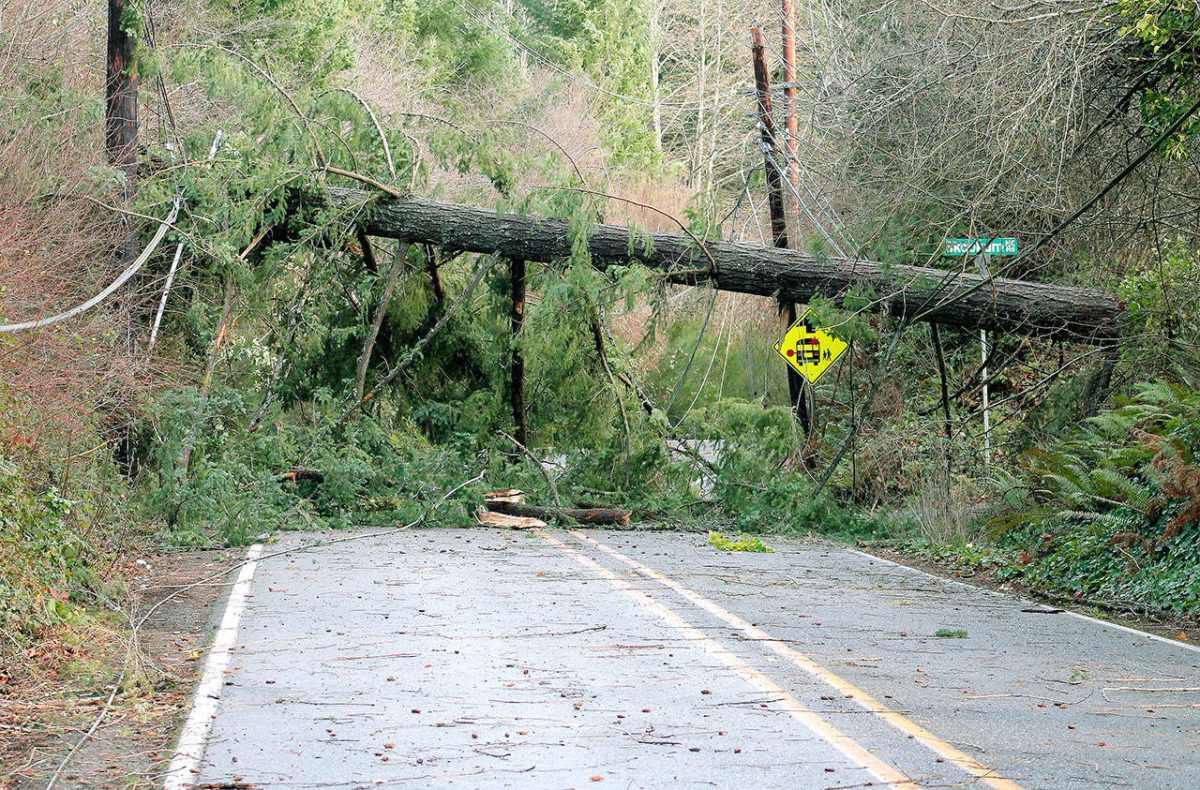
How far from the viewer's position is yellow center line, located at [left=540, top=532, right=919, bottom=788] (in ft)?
20.1

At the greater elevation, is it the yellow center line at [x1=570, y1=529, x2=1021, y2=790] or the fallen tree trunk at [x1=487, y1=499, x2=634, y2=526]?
the yellow center line at [x1=570, y1=529, x2=1021, y2=790]

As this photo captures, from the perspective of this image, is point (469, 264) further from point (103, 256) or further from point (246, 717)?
point (246, 717)

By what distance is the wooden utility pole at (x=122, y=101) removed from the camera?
17.4 meters

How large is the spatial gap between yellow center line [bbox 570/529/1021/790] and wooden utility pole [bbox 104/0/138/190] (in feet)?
29.9

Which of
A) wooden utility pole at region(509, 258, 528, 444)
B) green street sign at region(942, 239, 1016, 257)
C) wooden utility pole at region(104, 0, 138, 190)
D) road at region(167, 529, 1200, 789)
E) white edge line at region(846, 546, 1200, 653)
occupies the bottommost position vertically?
white edge line at region(846, 546, 1200, 653)

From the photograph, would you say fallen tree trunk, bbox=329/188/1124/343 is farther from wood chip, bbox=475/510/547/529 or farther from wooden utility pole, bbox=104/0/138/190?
wood chip, bbox=475/510/547/529

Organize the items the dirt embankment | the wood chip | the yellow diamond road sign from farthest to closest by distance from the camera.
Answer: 1. the yellow diamond road sign
2. the wood chip
3. the dirt embankment

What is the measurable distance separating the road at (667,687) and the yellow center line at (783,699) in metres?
0.02

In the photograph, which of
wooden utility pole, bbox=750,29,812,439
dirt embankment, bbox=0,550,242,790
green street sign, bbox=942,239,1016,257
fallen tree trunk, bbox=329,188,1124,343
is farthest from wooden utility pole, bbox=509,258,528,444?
dirt embankment, bbox=0,550,242,790

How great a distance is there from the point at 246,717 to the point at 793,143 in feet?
62.5

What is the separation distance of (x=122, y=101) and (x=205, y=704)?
12.0 m

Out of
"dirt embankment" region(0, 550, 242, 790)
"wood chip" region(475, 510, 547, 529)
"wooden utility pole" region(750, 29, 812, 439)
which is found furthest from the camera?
"wooden utility pole" region(750, 29, 812, 439)

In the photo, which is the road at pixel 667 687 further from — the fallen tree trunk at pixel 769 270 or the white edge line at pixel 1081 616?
the fallen tree trunk at pixel 769 270

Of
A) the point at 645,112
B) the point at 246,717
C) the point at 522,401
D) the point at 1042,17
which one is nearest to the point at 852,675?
the point at 246,717
